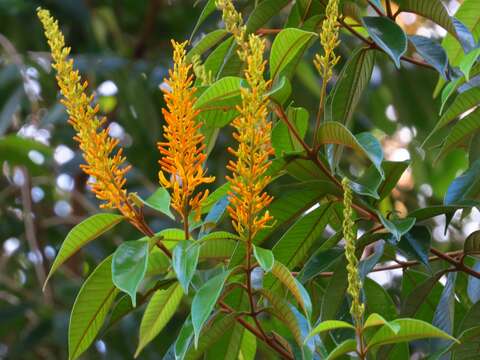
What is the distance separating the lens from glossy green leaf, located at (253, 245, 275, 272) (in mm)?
687

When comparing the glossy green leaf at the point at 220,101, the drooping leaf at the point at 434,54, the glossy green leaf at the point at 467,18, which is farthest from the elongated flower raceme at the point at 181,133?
the glossy green leaf at the point at 467,18

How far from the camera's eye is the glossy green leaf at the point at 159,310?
2.80 feet

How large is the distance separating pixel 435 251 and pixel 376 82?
1.82 meters

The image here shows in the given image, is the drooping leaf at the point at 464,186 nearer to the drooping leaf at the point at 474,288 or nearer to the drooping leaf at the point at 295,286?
the drooping leaf at the point at 474,288

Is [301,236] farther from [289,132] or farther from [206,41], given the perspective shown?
Answer: [206,41]

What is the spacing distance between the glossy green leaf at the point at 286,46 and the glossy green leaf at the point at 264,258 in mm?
155

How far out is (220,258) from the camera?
0.84m

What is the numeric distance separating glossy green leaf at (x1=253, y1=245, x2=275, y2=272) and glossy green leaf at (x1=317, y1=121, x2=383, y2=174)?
11 cm

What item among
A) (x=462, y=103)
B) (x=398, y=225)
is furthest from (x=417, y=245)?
(x=462, y=103)

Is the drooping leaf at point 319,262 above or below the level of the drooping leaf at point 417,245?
below

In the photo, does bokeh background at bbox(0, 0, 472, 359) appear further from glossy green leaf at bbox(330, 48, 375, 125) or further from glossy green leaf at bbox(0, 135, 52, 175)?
glossy green leaf at bbox(330, 48, 375, 125)

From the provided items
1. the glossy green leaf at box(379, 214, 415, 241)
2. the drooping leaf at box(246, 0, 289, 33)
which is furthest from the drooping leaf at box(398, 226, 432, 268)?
the drooping leaf at box(246, 0, 289, 33)

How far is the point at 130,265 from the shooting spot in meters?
0.72

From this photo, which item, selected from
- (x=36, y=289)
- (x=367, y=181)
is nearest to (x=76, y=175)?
(x=36, y=289)
